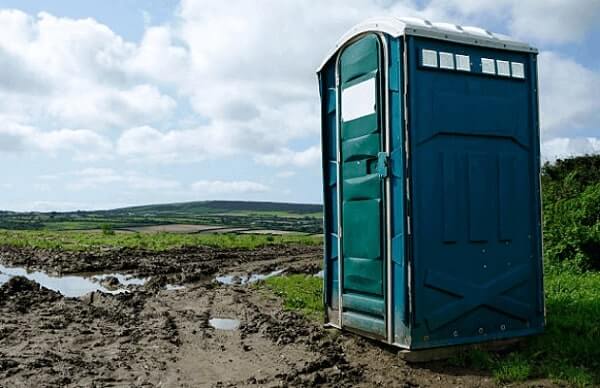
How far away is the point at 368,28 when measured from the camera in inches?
278

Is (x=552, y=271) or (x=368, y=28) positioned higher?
(x=368, y=28)

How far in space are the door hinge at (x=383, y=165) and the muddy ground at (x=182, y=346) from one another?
1957 millimetres

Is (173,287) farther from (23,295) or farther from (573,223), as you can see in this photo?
(573,223)

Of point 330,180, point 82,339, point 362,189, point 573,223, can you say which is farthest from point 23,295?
point 573,223

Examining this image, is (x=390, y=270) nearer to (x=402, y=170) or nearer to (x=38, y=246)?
(x=402, y=170)

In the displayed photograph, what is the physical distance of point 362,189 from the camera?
7.27 m

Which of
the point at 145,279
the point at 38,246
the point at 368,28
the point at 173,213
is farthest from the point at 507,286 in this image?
the point at 173,213

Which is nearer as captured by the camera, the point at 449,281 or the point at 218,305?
the point at 449,281

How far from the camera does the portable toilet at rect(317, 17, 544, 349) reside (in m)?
6.59

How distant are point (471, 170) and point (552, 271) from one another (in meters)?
6.40

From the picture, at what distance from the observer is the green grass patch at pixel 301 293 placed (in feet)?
33.0

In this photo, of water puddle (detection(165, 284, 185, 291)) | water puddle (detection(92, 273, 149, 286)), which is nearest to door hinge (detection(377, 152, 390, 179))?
water puddle (detection(165, 284, 185, 291))

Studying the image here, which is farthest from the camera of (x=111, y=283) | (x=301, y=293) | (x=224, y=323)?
(x=111, y=283)

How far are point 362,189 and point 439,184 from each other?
3.08ft
